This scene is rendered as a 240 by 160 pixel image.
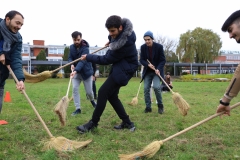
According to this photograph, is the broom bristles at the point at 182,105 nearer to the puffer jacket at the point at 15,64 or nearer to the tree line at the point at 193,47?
the puffer jacket at the point at 15,64

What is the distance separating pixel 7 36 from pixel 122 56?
176 centimetres

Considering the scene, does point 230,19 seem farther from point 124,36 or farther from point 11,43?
point 11,43

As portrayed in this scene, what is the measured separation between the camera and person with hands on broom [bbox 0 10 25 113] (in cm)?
354

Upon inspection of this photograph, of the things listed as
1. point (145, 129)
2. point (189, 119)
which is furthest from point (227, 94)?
point (189, 119)

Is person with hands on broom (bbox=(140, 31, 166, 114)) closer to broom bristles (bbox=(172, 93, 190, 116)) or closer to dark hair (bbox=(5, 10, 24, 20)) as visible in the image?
broom bristles (bbox=(172, 93, 190, 116))

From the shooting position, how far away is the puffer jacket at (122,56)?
3979mm

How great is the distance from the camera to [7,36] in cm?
354

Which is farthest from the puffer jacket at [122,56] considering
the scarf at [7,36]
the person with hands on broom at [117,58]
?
the scarf at [7,36]

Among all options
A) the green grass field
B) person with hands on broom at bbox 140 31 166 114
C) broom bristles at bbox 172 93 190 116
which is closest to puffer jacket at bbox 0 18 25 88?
the green grass field

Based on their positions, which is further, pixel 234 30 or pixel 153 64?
pixel 153 64

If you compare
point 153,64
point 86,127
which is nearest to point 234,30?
point 86,127

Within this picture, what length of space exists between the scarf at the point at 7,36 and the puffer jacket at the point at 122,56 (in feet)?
4.12

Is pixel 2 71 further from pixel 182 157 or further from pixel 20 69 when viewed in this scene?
pixel 182 157

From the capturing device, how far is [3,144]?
3.70 m
